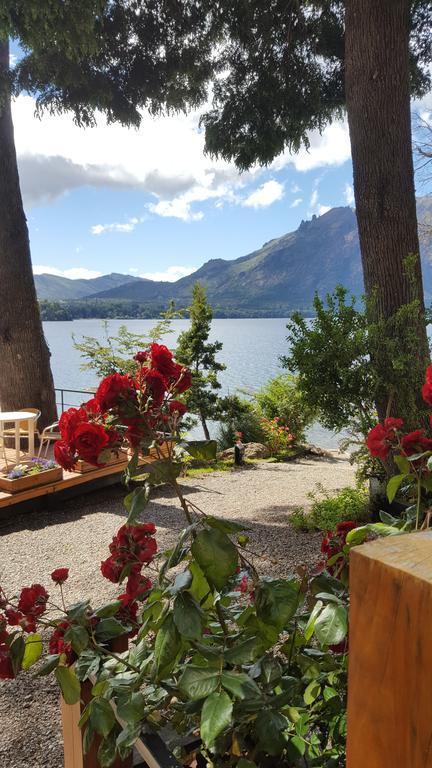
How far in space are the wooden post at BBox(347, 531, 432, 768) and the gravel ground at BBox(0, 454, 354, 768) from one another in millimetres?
2043

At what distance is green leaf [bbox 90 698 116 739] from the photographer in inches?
Result: 34.7

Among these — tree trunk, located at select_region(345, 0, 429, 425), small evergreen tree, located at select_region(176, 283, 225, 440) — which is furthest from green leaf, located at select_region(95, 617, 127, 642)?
small evergreen tree, located at select_region(176, 283, 225, 440)

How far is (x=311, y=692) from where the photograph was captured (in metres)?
1.06

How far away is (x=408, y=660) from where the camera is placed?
0.33 m

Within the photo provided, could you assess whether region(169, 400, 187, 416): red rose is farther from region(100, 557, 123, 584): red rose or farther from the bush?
the bush

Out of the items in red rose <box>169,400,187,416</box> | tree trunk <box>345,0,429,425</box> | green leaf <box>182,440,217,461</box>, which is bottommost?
green leaf <box>182,440,217,461</box>

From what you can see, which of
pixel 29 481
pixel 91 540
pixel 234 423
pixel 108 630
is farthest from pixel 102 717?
pixel 234 423

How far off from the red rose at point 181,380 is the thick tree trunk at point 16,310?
20.6 ft

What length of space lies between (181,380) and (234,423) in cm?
795

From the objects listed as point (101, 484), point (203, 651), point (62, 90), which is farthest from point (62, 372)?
point (203, 651)

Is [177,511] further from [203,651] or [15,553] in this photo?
[203,651]

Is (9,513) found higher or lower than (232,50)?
lower

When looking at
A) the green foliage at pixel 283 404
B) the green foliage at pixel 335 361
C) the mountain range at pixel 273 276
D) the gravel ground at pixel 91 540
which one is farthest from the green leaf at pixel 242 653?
the mountain range at pixel 273 276

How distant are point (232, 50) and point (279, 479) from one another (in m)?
5.21
